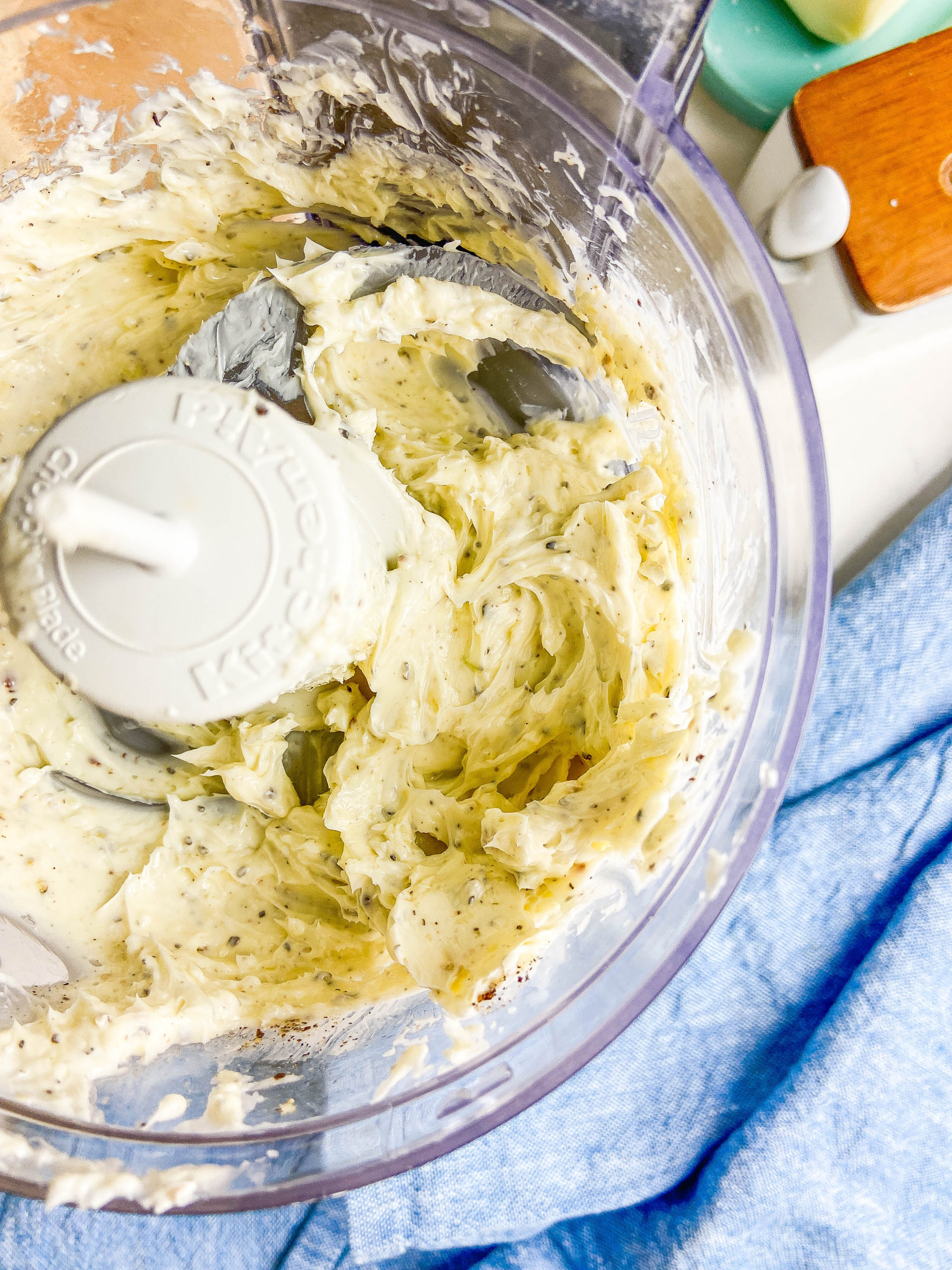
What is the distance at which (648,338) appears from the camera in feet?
2.18

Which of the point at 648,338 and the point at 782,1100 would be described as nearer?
the point at 648,338

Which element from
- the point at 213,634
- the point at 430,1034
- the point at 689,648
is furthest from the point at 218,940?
the point at 689,648

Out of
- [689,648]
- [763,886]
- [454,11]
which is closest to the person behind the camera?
[454,11]

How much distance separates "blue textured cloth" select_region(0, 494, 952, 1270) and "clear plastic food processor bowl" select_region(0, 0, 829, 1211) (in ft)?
0.96

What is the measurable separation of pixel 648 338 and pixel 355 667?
14.2 inches

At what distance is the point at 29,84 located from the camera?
631 mm

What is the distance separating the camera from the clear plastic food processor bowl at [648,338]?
57 cm

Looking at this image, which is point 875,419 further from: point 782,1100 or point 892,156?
point 782,1100

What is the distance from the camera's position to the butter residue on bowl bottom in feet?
2.21

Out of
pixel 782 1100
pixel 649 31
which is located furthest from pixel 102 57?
pixel 782 1100

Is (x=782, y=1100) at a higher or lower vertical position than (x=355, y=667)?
lower

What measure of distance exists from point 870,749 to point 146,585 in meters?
0.76

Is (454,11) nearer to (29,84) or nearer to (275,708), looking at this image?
(29,84)

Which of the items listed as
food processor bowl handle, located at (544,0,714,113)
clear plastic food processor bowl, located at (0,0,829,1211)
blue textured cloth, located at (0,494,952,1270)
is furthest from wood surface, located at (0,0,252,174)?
A: blue textured cloth, located at (0,494,952,1270)
